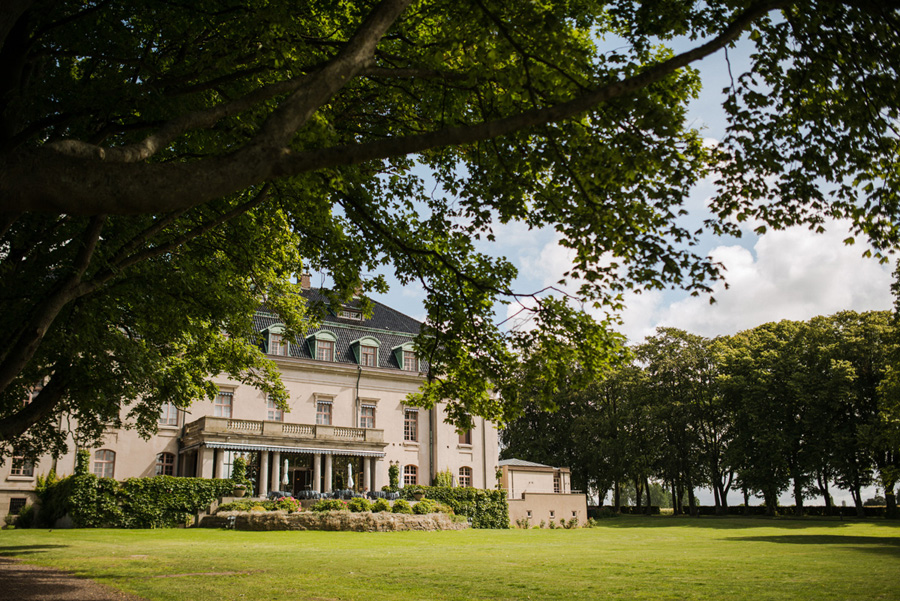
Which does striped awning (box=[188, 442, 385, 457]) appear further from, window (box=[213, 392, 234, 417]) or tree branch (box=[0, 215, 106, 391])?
tree branch (box=[0, 215, 106, 391])

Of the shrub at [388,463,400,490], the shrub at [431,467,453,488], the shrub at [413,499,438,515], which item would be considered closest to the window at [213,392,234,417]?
the shrub at [388,463,400,490]

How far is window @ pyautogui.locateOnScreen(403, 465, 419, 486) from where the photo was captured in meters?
39.7

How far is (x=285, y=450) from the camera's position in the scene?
34.1m

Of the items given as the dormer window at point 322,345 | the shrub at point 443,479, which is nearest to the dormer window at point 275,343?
the dormer window at point 322,345

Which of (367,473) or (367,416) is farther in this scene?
(367,416)

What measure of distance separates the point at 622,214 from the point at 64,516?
27182 millimetres

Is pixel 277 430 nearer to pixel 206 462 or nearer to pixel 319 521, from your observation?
pixel 206 462

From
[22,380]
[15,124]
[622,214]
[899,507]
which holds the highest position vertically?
[15,124]

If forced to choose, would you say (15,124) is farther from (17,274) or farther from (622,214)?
(622,214)

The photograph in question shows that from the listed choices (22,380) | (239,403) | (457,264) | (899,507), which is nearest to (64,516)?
(239,403)

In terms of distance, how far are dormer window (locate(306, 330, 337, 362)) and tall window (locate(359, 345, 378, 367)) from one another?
1.84m

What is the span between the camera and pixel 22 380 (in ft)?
47.8

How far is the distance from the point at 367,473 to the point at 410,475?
13.1ft

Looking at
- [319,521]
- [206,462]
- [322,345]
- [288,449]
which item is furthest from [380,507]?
[322,345]
